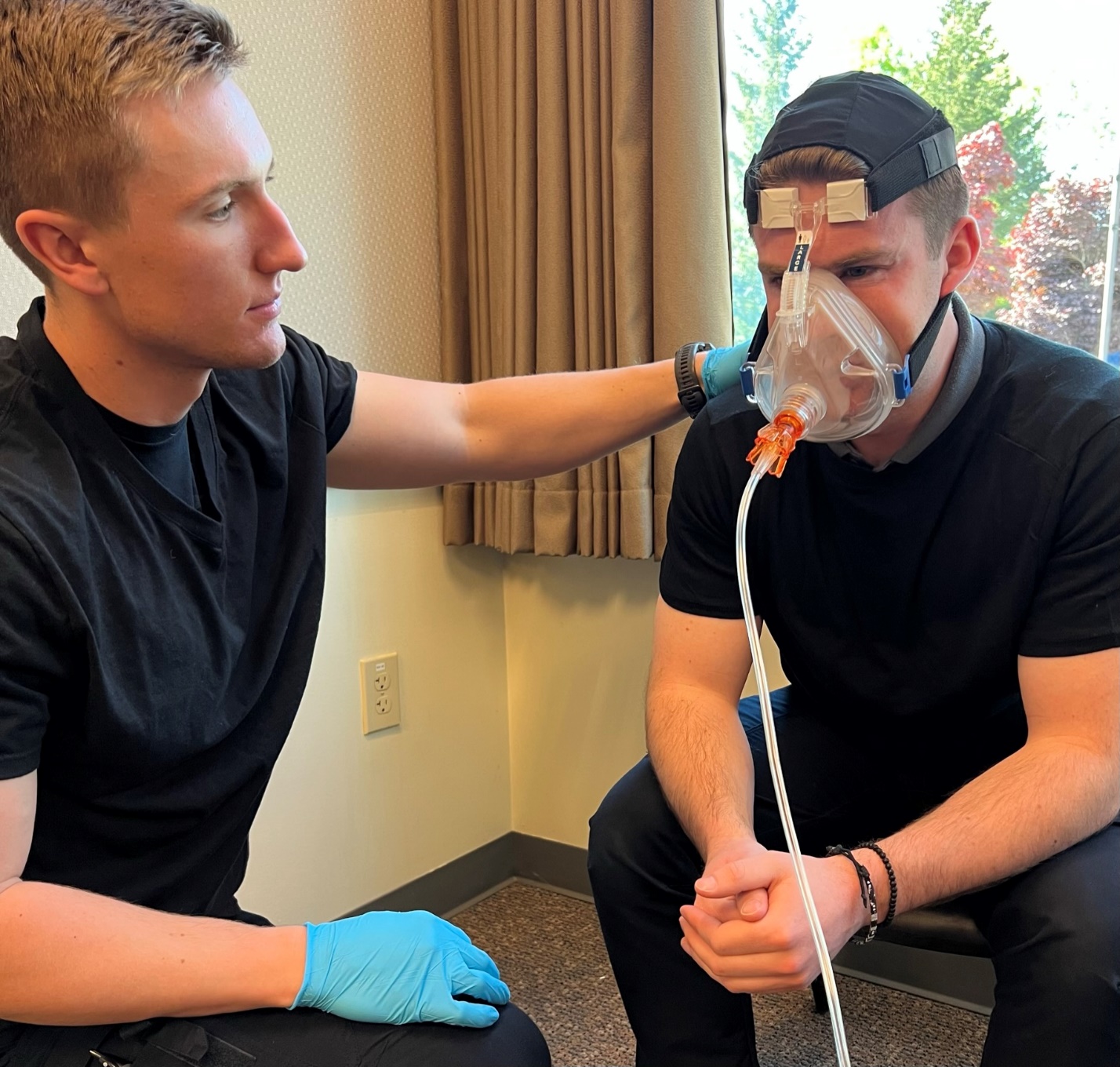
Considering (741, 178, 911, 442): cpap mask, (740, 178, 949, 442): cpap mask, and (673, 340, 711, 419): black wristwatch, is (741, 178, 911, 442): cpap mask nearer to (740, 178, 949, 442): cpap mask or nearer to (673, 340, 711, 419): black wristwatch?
(740, 178, 949, 442): cpap mask

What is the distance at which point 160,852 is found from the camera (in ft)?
3.73

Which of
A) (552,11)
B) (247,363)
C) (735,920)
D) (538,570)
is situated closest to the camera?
(735,920)

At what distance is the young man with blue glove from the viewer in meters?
0.97

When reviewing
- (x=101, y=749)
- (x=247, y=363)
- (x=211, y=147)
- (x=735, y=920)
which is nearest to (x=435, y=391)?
(x=247, y=363)

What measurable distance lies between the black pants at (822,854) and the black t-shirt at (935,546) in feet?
0.17

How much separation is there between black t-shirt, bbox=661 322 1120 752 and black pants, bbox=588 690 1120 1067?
5 cm

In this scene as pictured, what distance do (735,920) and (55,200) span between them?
36.4 inches

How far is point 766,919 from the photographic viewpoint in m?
0.98

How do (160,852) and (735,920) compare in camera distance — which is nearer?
(735,920)

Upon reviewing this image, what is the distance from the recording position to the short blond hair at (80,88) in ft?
3.23

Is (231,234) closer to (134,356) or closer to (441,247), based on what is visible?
(134,356)

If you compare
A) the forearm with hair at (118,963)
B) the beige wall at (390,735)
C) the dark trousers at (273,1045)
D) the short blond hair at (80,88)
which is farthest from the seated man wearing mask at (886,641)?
the beige wall at (390,735)

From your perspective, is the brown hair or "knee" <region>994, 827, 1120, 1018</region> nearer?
"knee" <region>994, 827, 1120, 1018</region>

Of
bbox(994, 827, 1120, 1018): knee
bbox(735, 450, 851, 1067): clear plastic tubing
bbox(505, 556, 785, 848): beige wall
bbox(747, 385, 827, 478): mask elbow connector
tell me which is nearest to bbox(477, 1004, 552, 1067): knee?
bbox(735, 450, 851, 1067): clear plastic tubing
